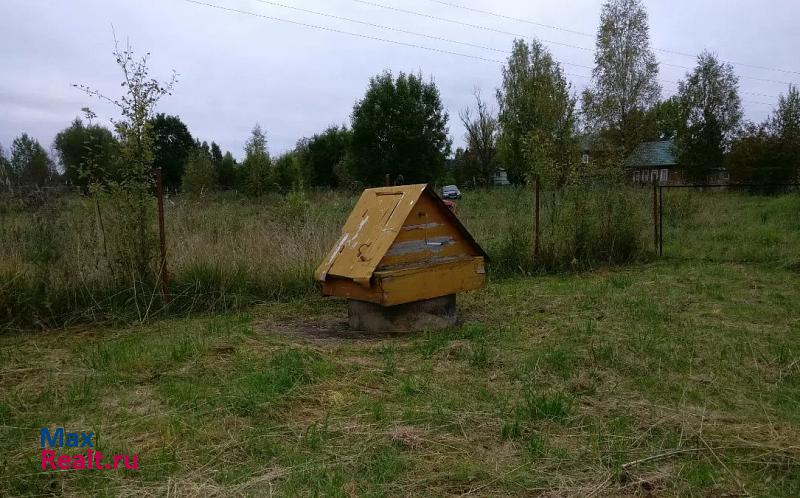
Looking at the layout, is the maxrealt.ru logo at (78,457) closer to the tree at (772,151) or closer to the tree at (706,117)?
the tree at (772,151)

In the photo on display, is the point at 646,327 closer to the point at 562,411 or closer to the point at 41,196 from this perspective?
the point at 562,411

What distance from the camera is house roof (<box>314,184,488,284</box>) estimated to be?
5578mm

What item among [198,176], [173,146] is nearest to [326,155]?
[173,146]

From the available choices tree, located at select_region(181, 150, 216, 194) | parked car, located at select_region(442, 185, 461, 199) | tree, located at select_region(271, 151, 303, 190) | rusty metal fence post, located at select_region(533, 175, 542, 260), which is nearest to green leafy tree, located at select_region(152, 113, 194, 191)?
tree, located at select_region(271, 151, 303, 190)

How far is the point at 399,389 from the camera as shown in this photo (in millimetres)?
4055

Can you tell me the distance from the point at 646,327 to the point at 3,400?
538cm

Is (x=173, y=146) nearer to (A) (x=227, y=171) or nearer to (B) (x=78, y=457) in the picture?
(A) (x=227, y=171)

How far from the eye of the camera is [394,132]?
33.6 m

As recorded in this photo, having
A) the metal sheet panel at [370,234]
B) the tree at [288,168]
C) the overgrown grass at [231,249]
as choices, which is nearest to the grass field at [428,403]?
the overgrown grass at [231,249]

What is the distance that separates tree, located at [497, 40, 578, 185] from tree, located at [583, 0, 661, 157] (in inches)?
108

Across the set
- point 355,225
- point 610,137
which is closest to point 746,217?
point 355,225

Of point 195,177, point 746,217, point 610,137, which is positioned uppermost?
point 610,137

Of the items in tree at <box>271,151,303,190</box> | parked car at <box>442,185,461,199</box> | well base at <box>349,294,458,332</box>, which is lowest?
well base at <box>349,294,458,332</box>

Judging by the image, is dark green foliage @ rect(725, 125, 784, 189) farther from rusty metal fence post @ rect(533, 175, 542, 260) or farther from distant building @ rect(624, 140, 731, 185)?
rusty metal fence post @ rect(533, 175, 542, 260)
